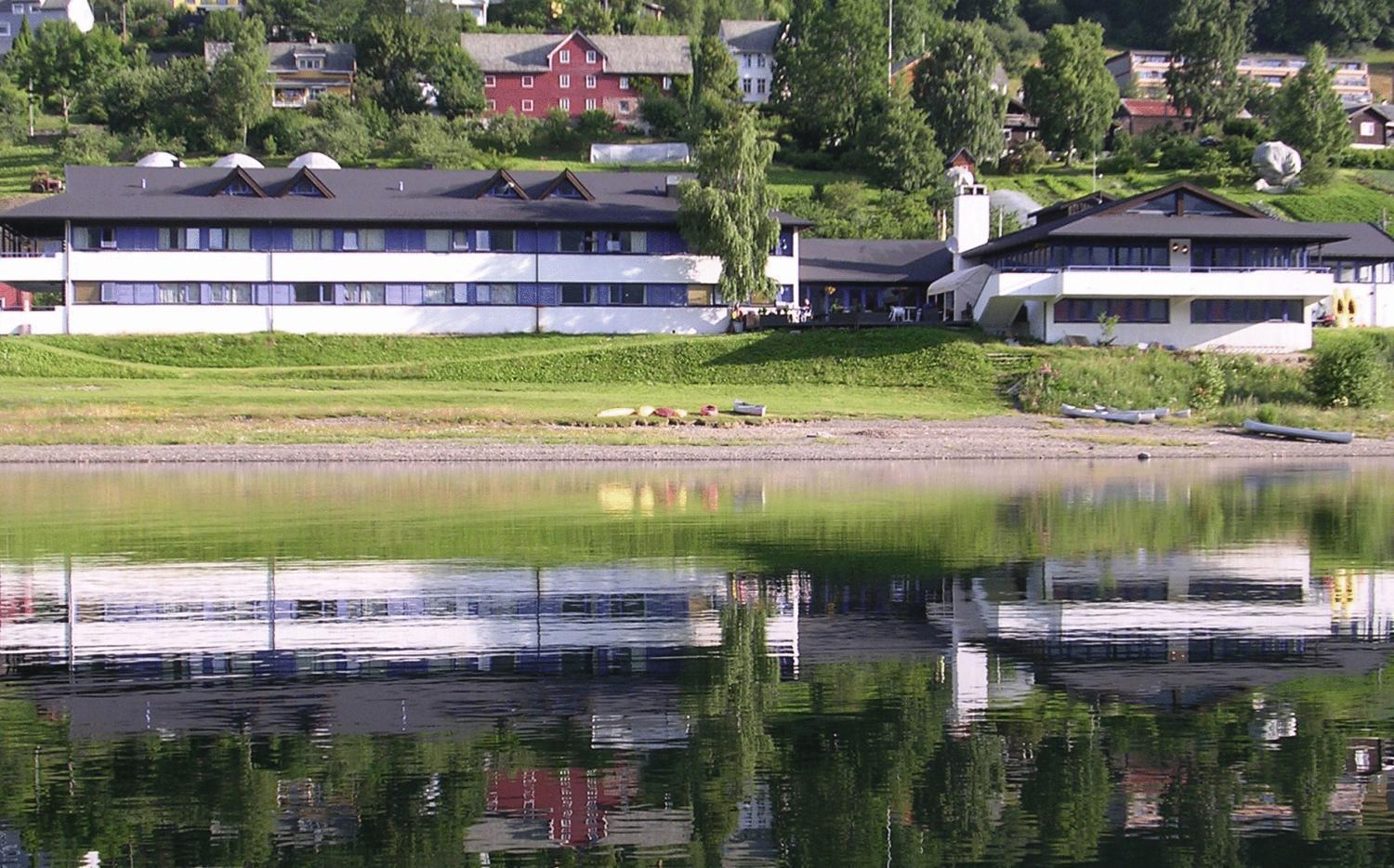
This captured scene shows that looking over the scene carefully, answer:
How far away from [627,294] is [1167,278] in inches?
925

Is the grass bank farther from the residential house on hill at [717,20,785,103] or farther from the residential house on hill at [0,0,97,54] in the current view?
A: the residential house on hill at [0,0,97,54]

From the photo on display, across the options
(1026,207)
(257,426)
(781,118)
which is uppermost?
(781,118)

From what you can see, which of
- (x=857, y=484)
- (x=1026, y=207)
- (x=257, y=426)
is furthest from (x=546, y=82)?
(x=857, y=484)

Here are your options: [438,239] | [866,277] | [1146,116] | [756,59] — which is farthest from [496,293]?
[756,59]

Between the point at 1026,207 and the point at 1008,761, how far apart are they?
88.5 meters

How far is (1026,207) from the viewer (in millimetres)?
98438

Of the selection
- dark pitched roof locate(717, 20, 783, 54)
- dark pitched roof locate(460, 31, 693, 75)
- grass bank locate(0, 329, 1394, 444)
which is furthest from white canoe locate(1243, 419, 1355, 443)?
dark pitched roof locate(717, 20, 783, 54)

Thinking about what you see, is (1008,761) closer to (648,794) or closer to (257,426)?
(648,794)

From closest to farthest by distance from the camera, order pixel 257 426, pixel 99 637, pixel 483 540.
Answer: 1. pixel 99 637
2. pixel 483 540
3. pixel 257 426

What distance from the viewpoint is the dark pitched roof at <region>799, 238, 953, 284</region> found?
7575 centimetres

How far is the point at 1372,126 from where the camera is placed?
13288cm

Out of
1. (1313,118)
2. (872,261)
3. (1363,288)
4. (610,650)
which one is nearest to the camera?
(610,650)

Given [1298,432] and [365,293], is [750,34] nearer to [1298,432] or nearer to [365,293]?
[365,293]

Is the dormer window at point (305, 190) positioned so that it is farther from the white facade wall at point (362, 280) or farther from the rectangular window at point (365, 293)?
the rectangular window at point (365, 293)
